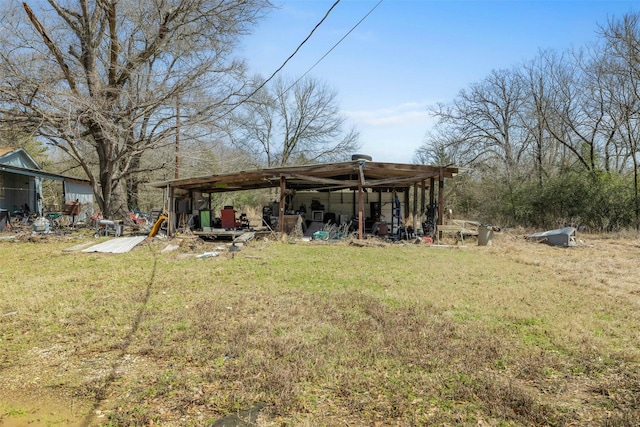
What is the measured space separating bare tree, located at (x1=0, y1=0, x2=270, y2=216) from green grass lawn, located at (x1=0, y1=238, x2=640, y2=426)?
8800 mm

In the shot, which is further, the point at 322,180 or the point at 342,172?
the point at 342,172

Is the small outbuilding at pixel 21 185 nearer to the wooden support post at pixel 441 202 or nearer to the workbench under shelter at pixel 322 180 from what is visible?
the workbench under shelter at pixel 322 180

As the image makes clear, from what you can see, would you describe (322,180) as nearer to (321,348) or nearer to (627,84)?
(321,348)

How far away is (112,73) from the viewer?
1567cm

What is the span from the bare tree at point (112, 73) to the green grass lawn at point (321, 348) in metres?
8.80

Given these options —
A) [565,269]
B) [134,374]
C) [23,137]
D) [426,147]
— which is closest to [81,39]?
[23,137]

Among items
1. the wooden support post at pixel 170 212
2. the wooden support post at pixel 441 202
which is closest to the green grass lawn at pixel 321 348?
the wooden support post at pixel 441 202

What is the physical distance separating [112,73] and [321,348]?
1630 cm

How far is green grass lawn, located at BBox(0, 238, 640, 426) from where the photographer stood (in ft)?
8.80

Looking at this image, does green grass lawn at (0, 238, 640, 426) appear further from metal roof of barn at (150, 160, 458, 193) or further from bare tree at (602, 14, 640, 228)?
bare tree at (602, 14, 640, 228)

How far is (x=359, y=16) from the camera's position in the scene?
6.65 m

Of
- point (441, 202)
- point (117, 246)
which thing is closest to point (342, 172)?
point (441, 202)

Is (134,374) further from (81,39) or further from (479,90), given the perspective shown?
(479,90)

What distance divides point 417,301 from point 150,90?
45.8 feet
